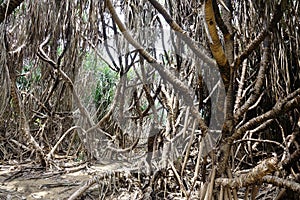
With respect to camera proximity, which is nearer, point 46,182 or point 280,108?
point 280,108

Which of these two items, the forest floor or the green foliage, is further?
the green foliage

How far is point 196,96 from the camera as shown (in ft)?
4.39

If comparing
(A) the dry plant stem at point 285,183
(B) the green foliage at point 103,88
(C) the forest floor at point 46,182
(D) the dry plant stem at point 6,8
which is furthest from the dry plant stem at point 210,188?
(B) the green foliage at point 103,88

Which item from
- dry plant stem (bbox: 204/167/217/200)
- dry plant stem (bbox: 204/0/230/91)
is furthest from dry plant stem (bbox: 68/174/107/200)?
dry plant stem (bbox: 204/0/230/91)

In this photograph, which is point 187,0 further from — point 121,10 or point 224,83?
point 224,83

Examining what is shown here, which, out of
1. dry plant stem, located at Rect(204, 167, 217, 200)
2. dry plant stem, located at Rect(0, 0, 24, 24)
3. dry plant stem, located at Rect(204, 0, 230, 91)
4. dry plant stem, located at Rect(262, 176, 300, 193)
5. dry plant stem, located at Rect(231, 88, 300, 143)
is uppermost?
dry plant stem, located at Rect(0, 0, 24, 24)

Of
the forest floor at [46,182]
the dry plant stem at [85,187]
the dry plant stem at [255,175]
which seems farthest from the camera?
the forest floor at [46,182]

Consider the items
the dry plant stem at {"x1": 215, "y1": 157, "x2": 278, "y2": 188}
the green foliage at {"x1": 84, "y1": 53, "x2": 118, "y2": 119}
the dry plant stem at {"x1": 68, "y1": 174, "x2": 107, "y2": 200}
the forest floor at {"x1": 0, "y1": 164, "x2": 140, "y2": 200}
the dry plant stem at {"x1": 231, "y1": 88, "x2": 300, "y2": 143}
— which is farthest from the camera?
the green foliage at {"x1": 84, "y1": 53, "x2": 118, "y2": 119}

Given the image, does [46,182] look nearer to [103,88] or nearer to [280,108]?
[103,88]

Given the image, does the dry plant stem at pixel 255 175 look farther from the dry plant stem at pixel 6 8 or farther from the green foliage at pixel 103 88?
the green foliage at pixel 103 88

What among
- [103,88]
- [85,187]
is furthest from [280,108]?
[103,88]

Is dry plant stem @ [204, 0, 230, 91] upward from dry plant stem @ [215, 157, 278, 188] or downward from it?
upward

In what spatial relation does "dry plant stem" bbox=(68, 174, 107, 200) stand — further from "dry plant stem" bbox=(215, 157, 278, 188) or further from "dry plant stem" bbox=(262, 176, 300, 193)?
"dry plant stem" bbox=(262, 176, 300, 193)

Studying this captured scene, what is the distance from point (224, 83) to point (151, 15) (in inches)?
28.4
